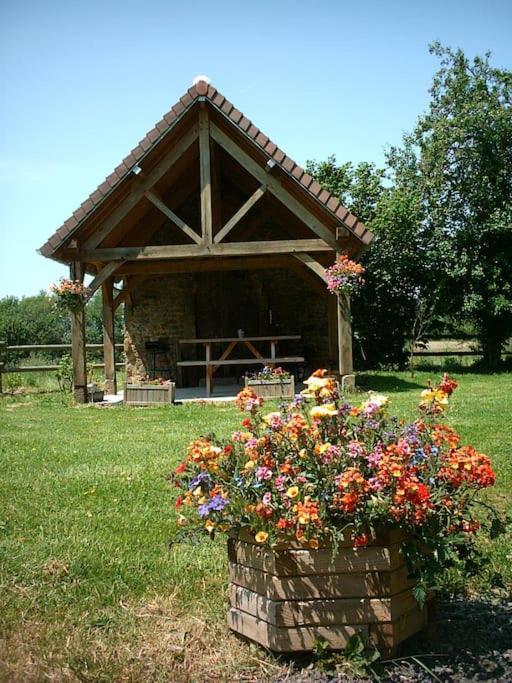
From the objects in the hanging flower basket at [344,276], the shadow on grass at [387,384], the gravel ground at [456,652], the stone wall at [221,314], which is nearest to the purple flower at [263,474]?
the gravel ground at [456,652]

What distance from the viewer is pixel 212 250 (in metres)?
11.6

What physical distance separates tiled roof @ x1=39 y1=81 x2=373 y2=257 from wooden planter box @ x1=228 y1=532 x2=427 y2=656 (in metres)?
8.79

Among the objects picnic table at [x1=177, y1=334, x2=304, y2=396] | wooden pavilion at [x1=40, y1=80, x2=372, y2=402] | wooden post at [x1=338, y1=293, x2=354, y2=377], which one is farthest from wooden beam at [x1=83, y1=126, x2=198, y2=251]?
wooden post at [x1=338, y1=293, x2=354, y2=377]

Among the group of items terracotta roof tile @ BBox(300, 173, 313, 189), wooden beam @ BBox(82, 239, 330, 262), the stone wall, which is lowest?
the stone wall

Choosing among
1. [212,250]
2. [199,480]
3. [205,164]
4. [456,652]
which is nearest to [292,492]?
[199,480]

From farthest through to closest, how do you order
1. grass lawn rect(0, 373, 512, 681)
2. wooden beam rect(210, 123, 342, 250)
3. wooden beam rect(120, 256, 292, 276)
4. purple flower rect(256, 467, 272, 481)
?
wooden beam rect(120, 256, 292, 276) → wooden beam rect(210, 123, 342, 250) → grass lawn rect(0, 373, 512, 681) → purple flower rect(256, 467, 272, 481)

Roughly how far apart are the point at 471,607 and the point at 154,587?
1.55 metres

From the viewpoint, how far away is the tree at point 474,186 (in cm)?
1809

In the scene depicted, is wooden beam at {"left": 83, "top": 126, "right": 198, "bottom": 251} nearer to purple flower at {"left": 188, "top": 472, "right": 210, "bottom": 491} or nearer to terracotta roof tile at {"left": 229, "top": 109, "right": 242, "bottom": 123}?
terracotta roof tile at {"left": 229, "top": 109, "right": 242, "bottom": 123}

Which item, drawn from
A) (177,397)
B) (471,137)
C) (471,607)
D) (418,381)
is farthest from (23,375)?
(471,607)

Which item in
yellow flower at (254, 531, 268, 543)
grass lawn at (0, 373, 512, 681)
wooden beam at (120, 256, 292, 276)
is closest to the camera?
yellow flower at (254, 531, 268, 543)

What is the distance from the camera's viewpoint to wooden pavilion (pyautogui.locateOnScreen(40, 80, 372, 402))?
11180 millimetres

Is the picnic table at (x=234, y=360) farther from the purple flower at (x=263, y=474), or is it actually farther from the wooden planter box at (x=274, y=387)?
the purple flower at (x=263, y=474)

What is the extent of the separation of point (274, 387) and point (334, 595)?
335 inches
